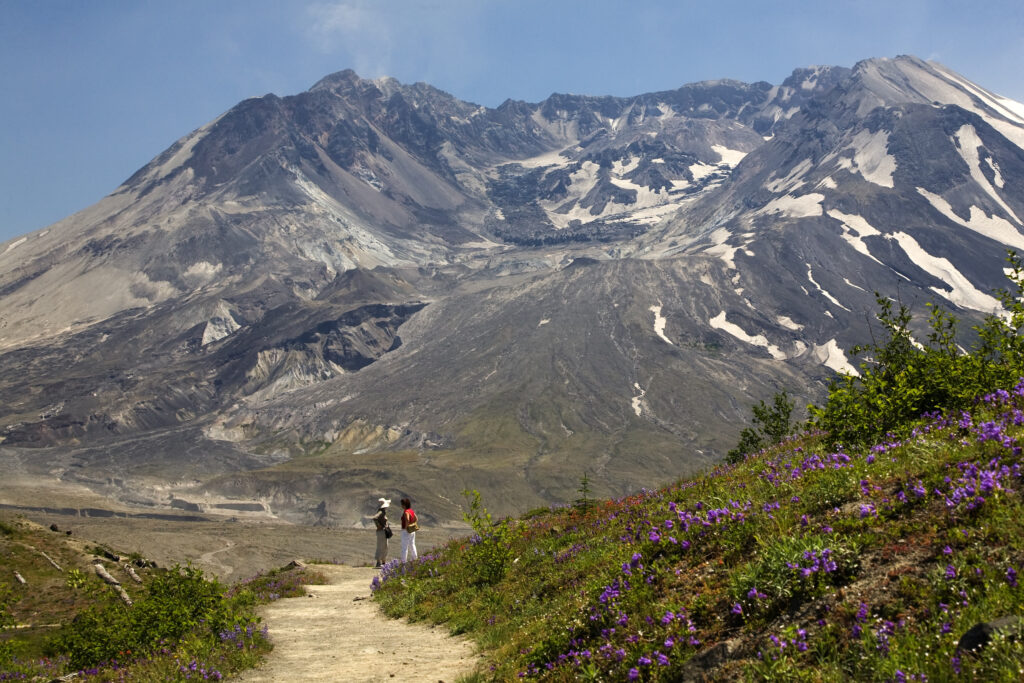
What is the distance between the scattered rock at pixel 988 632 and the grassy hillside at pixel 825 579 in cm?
9

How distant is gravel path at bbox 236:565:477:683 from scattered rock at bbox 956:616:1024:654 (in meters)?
5.65

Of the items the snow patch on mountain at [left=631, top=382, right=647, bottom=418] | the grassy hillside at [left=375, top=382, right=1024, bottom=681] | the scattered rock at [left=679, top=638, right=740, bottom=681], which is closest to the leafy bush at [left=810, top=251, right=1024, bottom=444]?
the grassy hillside at [left=375, top=382, right=1024, bottom=681]

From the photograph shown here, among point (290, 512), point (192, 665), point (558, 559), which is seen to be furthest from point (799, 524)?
point (290, 512)

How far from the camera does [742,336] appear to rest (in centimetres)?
18212

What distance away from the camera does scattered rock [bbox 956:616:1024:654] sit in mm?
4039

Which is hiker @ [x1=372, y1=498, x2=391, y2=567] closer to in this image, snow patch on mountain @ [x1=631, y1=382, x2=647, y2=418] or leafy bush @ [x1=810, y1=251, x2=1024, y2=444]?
leafy bush @ [x1=810, y1=251, x2=1024, y2=444]

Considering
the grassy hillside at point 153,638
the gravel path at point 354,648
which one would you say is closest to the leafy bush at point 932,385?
the gravel path at point 354,648

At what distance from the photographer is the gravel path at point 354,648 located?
864 cm

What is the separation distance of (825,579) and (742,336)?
18605cm

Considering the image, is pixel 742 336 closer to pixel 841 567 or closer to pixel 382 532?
pixel 382 532

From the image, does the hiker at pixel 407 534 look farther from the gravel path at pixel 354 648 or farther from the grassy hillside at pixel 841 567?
the grassy hillside at pixel 841 567

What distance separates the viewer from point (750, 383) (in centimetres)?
15725

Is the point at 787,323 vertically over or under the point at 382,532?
over

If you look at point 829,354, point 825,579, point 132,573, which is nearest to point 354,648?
point 825,579
